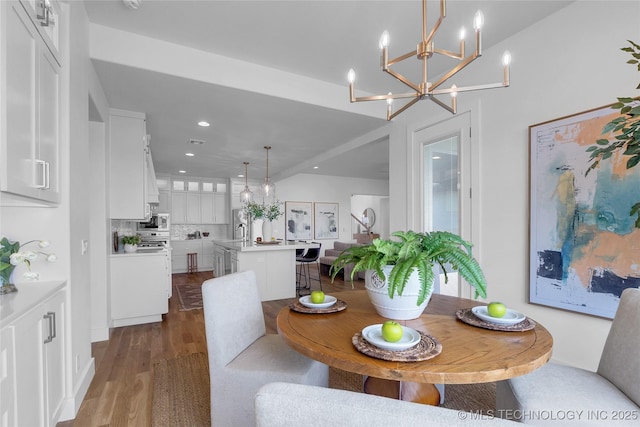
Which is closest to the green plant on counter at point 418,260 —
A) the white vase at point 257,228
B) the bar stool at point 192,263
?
the white vase at point 257,228

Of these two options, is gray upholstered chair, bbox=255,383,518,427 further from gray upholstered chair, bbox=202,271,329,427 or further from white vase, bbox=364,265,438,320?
gray upholstered chair, bbox=202,271,329,427

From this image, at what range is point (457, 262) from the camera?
1.25 metres

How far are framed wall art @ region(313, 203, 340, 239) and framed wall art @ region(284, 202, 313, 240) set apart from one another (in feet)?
0.64

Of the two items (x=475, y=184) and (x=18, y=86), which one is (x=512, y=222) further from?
(x=18, y=86)

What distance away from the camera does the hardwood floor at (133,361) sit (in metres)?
1.90

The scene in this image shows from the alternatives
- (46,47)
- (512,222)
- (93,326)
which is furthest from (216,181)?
(512,222)

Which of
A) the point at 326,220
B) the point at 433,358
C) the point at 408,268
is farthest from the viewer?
the point at 326,220

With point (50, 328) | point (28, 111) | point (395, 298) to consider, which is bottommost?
point (50, 328)

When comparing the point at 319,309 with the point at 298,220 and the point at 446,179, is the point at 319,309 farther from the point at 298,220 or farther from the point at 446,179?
the point at 298,220

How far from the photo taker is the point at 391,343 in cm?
104

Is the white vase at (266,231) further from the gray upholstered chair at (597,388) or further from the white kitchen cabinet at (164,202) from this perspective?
the gray upholstered chair at (597,388)

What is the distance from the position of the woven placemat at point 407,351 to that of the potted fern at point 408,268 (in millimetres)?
193

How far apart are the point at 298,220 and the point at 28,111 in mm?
7494

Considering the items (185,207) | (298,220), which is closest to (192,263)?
(185,207)
